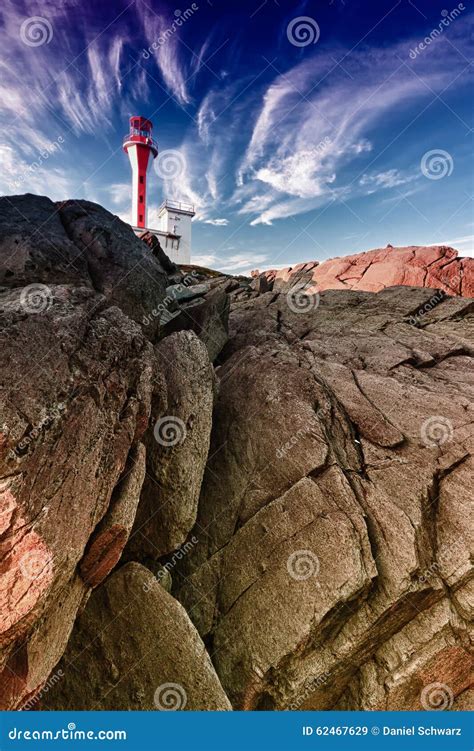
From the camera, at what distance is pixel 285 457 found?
10570 millimetres

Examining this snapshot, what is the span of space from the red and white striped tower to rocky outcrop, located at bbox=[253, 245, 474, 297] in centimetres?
4688

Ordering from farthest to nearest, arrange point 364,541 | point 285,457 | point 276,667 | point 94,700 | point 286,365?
point 286,365 → point 285,457 → point 364,541 → point 276,667 → point 94,700

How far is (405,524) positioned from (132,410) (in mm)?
6937

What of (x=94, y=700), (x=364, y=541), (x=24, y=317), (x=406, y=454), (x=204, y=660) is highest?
(x=24, y=317)

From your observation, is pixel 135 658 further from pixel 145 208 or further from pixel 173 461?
pixel 145 208

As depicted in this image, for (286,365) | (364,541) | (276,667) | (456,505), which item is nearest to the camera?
(276,667)

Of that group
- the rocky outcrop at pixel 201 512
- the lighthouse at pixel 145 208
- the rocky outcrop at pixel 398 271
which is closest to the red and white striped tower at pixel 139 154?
the lighthouse at pixel 145 208

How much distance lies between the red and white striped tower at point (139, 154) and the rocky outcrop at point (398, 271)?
154 ft

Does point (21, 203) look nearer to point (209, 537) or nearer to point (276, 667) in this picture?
point (209, 537)

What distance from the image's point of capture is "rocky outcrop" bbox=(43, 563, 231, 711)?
746 cm

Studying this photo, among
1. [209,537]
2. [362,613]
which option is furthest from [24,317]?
[362,613]

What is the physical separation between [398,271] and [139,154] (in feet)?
211

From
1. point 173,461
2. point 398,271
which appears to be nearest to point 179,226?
point 398,271

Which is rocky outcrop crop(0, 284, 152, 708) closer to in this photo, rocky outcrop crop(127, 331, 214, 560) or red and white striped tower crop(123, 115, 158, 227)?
rocky outcrop crop(127, 331, 214, 560)
